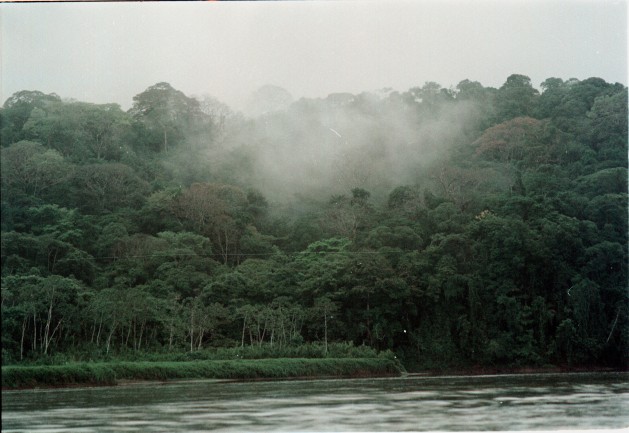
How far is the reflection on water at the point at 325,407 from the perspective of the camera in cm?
1028

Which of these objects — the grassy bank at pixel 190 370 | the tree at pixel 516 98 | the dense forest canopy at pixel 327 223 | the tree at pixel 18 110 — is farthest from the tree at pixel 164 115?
the tree at pixel 516 98

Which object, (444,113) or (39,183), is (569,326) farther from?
(39,183)

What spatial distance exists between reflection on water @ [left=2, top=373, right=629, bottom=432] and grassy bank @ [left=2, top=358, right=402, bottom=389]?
1.75 ft

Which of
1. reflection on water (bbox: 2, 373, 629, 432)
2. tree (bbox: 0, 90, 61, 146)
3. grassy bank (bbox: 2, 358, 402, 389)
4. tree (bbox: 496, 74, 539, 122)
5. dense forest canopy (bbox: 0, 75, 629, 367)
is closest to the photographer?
reflection on water (bbox: 2, 373, 629, 432)

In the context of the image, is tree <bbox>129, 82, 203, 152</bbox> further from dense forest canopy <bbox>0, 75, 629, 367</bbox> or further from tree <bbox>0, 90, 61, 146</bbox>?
tree <bbox>0, 90, 61, 146</bbox>

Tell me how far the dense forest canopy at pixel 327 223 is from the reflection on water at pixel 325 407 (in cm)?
275

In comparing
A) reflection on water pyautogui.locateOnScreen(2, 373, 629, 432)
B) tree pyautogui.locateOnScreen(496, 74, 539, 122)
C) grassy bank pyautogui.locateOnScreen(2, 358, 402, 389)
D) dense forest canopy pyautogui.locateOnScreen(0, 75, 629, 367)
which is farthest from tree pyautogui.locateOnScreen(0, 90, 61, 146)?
tree pyautogui.locateOnScreen(496, 74, 539, 122)

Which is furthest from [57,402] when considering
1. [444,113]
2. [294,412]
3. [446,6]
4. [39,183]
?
[444,113]

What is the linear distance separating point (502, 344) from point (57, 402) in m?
11.1

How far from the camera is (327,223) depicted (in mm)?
22453

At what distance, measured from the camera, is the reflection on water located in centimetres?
1028

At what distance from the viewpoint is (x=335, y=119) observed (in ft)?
76.7

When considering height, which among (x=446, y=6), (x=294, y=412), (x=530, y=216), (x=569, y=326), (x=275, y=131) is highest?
(x=446, y=6)

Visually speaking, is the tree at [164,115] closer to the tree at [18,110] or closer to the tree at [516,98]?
the tree at [18,110]
